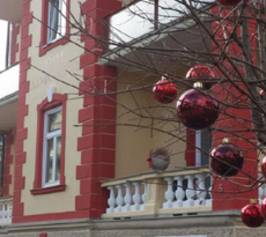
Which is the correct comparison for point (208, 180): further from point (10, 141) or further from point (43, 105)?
point (10, 141)

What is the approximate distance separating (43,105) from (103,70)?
7.34ft

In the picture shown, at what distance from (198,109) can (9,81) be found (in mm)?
13807

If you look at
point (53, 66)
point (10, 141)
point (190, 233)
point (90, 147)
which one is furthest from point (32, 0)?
point (190, 233)

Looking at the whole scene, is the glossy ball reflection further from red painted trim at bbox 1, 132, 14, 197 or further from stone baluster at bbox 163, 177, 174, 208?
red painted trim at bbox 1, 132, 14, 197

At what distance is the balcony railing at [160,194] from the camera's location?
35.2ft

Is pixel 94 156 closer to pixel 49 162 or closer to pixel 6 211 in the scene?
pixel 49 162

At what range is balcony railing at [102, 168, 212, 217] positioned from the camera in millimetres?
10719

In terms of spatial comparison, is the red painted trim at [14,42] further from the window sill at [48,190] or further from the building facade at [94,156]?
the window sill at [48,190]

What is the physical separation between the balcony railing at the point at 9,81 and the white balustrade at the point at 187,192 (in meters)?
6.92

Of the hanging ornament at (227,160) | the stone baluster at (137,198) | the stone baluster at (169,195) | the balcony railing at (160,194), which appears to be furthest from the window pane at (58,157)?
the hanging ornament at (227,160)

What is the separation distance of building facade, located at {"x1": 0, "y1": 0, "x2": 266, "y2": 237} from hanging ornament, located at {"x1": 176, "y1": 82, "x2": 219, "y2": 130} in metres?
5.29

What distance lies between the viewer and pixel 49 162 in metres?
15.0

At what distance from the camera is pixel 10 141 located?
2162 cm

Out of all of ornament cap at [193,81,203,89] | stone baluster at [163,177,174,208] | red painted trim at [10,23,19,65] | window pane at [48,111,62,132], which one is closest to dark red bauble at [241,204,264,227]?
ornament cap at [193,81,203,89]
